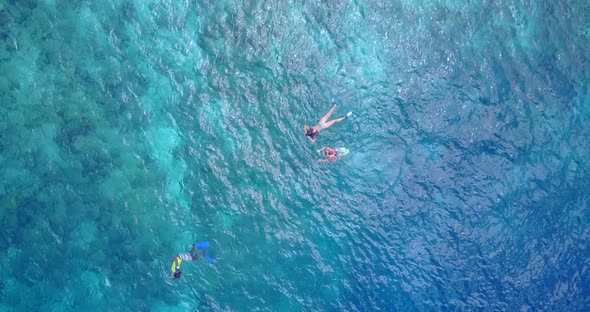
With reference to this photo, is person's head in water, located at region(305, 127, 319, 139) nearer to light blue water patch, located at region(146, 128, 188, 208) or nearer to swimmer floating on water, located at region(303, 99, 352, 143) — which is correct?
swimmer floating on water, located at region(303, 99, 352, 143)

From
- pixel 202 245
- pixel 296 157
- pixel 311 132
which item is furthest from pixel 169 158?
pixel 311 132

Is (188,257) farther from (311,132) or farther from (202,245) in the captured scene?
(311,132)

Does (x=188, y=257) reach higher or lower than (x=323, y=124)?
lower

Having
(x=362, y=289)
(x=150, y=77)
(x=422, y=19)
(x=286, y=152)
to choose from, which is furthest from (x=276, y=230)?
(x=422, y=19)

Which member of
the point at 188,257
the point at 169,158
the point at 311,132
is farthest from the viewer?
the point at 188,257

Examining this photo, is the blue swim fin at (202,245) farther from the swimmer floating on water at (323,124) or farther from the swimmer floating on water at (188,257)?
the swimmer floating on water at (323,124)

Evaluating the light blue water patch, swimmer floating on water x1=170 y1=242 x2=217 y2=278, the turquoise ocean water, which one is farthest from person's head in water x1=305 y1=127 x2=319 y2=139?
swimmer floating on water x1=170 y1=242 x2=217 y2=278

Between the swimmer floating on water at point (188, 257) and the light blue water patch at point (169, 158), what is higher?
the light blue water patch at point (169, 158)

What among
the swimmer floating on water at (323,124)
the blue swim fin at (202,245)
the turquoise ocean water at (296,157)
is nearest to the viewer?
the turquoise ocean water at (296,157)

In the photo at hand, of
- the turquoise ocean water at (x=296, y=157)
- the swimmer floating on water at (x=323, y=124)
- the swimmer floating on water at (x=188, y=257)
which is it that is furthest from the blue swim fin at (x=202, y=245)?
the swimmer floating on water at (x=323, y=124)

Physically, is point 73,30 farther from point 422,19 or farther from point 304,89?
point 422,19
